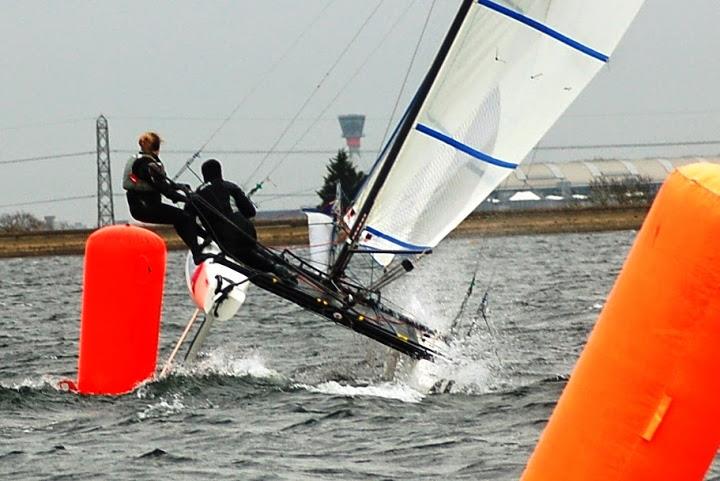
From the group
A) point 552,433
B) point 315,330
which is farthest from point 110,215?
point 552,433

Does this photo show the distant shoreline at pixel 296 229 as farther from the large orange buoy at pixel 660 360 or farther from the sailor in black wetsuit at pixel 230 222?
the large orange buoy at pixel 660 360

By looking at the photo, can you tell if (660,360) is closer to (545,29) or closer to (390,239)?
(545,29)

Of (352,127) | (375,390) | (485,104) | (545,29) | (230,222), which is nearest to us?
(230,222)

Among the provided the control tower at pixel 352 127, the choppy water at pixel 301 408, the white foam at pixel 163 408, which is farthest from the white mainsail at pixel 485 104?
the control tower at pixel 352 127

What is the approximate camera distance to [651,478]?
3.26 metres

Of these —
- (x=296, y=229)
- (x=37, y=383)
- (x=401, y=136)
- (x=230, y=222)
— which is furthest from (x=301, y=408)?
(x=296, y=229)

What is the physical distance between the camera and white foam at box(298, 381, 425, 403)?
990cm

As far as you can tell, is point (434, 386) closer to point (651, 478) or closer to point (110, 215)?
point (651, 478)

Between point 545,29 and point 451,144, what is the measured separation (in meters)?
1.03

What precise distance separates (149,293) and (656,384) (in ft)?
23.4

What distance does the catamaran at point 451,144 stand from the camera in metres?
10.2

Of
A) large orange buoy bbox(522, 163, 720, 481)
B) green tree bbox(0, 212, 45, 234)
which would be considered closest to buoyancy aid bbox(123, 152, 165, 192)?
large orange buoy bbox(522, 163, 720, 481)

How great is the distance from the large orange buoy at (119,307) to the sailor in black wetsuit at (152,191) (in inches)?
7.0

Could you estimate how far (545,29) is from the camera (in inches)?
409
